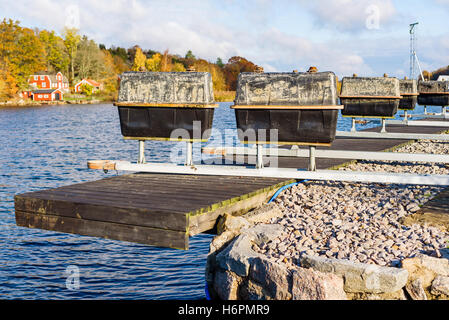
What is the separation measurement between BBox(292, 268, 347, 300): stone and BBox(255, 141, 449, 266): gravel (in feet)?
1.47

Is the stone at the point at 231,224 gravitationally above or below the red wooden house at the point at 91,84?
below

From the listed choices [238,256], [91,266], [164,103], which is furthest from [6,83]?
[238,256]

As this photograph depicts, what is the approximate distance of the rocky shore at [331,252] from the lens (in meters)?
5.55

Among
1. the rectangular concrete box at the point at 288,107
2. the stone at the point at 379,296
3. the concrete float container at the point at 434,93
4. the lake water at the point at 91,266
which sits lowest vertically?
the lake water at the point at 91,266

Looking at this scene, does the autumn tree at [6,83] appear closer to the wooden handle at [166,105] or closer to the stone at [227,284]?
the wooden handle at [166,105]

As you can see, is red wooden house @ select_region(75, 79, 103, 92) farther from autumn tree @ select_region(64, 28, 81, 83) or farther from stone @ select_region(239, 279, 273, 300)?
stone @ select_region(239, 279, 273, 300)

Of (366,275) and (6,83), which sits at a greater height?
(6,83)

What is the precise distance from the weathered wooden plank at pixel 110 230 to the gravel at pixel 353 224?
1086 mm

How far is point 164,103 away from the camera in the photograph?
888cm

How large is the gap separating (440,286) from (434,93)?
22.6 metres

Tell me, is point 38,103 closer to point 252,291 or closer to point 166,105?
point 166,105

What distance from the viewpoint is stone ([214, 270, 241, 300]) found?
6.25 m

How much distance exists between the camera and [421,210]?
750cm

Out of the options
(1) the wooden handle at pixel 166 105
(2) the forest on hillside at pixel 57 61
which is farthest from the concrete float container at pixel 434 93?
(2) the forest on hillside at pixel 57 61
